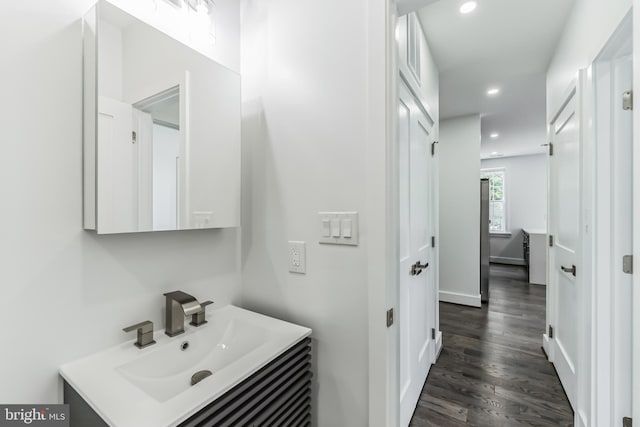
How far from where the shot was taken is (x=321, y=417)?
1.17 m

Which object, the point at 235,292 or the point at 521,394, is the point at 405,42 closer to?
the point at 235,292

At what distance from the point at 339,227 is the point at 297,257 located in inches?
10.1

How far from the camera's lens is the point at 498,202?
686cm

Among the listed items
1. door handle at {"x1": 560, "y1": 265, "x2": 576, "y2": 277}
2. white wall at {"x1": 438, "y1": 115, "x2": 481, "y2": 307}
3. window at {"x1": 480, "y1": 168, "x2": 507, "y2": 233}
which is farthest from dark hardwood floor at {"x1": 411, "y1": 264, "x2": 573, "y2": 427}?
window at {"x1": 480, "y1": 168, "x2": 507, "y2": 233}

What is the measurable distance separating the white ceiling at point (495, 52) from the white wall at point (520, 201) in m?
2.99

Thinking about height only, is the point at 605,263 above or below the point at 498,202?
below

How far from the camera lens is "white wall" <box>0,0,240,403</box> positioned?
0.76m

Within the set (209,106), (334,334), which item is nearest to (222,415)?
(334,334)

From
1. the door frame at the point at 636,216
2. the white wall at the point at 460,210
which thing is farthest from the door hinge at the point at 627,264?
the white wall at the point at 460,210

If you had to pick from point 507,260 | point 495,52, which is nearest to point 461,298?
point 495,52

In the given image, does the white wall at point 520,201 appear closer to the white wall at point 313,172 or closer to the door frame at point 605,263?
the door frame at point 605,263

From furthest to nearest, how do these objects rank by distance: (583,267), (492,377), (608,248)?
1. (492,377)
2. (583,267)
3. (608,248)

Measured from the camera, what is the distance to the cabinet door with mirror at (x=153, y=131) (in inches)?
34.6

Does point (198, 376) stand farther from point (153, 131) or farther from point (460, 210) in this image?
point (460, 210)
